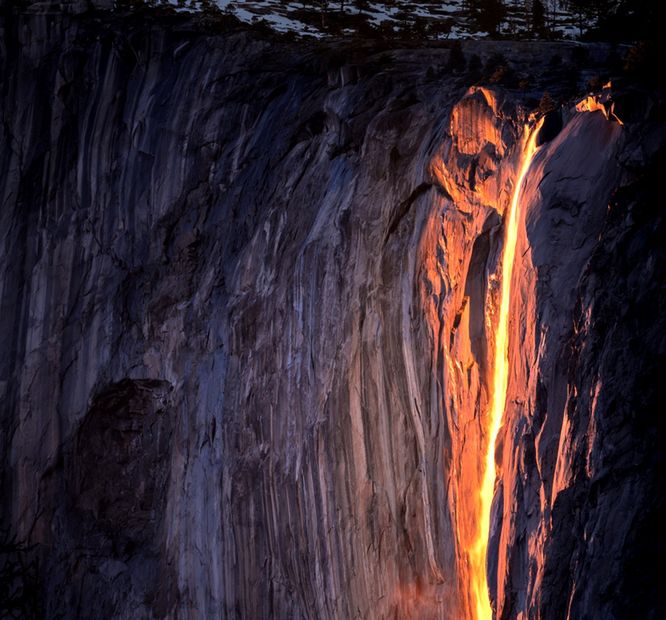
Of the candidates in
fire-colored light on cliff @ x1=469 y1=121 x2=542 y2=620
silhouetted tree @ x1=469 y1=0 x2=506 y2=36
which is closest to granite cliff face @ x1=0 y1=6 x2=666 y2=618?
fire-colored light on cliff @ x1=469 y1=121 x2=542 y2=620

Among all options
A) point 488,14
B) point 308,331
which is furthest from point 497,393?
point 488,14

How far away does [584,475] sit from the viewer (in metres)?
8.95

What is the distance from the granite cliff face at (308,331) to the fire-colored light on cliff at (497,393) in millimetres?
241

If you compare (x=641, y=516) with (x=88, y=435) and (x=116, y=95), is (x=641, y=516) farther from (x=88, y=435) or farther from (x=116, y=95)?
(x=116, y=95)

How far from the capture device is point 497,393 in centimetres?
1264

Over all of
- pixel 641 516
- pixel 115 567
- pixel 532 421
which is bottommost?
pixel 115 567

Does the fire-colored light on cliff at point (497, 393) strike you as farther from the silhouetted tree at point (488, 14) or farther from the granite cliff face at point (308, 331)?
the silhouetted tree at point (488, 14)

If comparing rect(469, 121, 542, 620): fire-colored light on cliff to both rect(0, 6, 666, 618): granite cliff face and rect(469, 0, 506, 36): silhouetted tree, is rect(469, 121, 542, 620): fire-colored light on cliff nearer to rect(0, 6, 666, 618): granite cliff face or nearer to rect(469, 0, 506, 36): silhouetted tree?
rect(0, 6, 666, 618): granite cliff face

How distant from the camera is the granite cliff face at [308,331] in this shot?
31.0 ft

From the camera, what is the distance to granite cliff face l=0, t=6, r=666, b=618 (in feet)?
31.0

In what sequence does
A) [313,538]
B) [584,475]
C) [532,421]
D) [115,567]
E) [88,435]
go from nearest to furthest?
[584,475]
[532,421]
[313,538]
[115,567]
[88,435]

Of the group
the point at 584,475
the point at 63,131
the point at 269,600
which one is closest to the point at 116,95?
the point at 63,131

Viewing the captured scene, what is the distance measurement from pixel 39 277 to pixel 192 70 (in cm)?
711

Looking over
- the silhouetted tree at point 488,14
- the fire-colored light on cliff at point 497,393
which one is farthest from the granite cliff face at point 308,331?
the silhouetted tree at point 488,14
